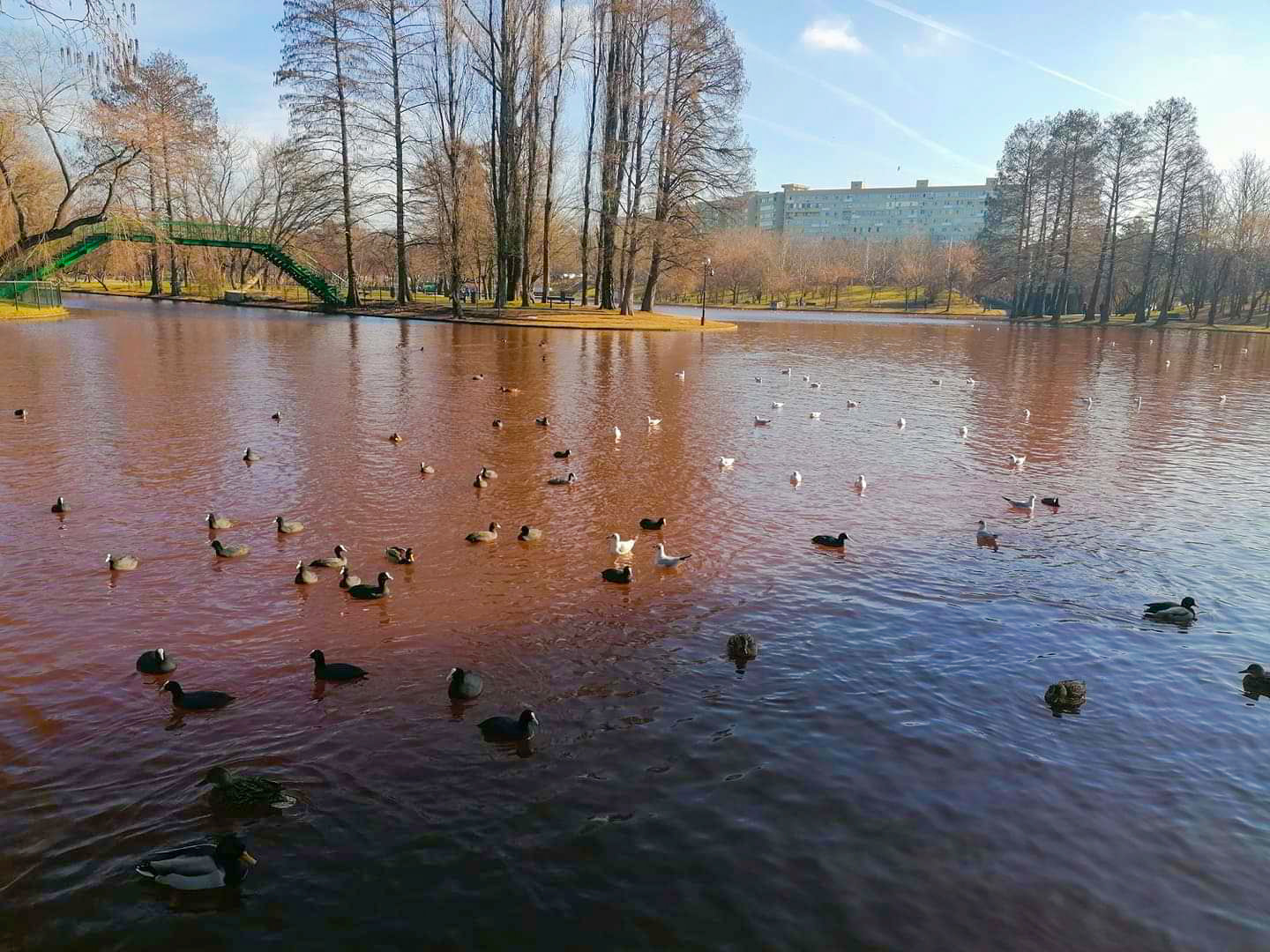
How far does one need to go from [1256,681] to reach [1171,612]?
1.60 m

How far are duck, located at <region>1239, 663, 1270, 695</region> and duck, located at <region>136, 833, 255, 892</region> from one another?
9.21 metres

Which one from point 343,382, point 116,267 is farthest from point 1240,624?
point 116,267

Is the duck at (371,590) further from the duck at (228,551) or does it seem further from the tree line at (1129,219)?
the tree line at (1129,219)

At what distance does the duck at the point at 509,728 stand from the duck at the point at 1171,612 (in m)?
7.72

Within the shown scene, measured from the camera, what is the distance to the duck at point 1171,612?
9.37 metres

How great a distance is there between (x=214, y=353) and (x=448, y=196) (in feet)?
89.5

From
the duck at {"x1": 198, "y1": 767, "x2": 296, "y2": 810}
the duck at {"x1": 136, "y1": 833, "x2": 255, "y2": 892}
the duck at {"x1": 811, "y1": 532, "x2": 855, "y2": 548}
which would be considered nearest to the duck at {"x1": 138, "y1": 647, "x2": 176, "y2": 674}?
the duck at {"x1": 198, "y1": 767, "x2": 296, "y2": 810}

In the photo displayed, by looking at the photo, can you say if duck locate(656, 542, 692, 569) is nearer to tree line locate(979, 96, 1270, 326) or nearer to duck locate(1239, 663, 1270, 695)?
duck locate(1239, 663, 1270, 695)

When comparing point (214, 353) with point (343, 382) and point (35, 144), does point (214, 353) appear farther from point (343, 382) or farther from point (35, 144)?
point (35, 144)

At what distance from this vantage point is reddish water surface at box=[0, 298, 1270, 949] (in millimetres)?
5039

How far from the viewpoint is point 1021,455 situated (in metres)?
18.0

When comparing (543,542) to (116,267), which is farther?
(116,267)

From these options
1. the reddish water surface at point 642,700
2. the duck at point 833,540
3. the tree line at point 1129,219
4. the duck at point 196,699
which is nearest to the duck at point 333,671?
the reddish water surface at point 642,700

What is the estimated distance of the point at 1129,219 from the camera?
8325 centimetres
